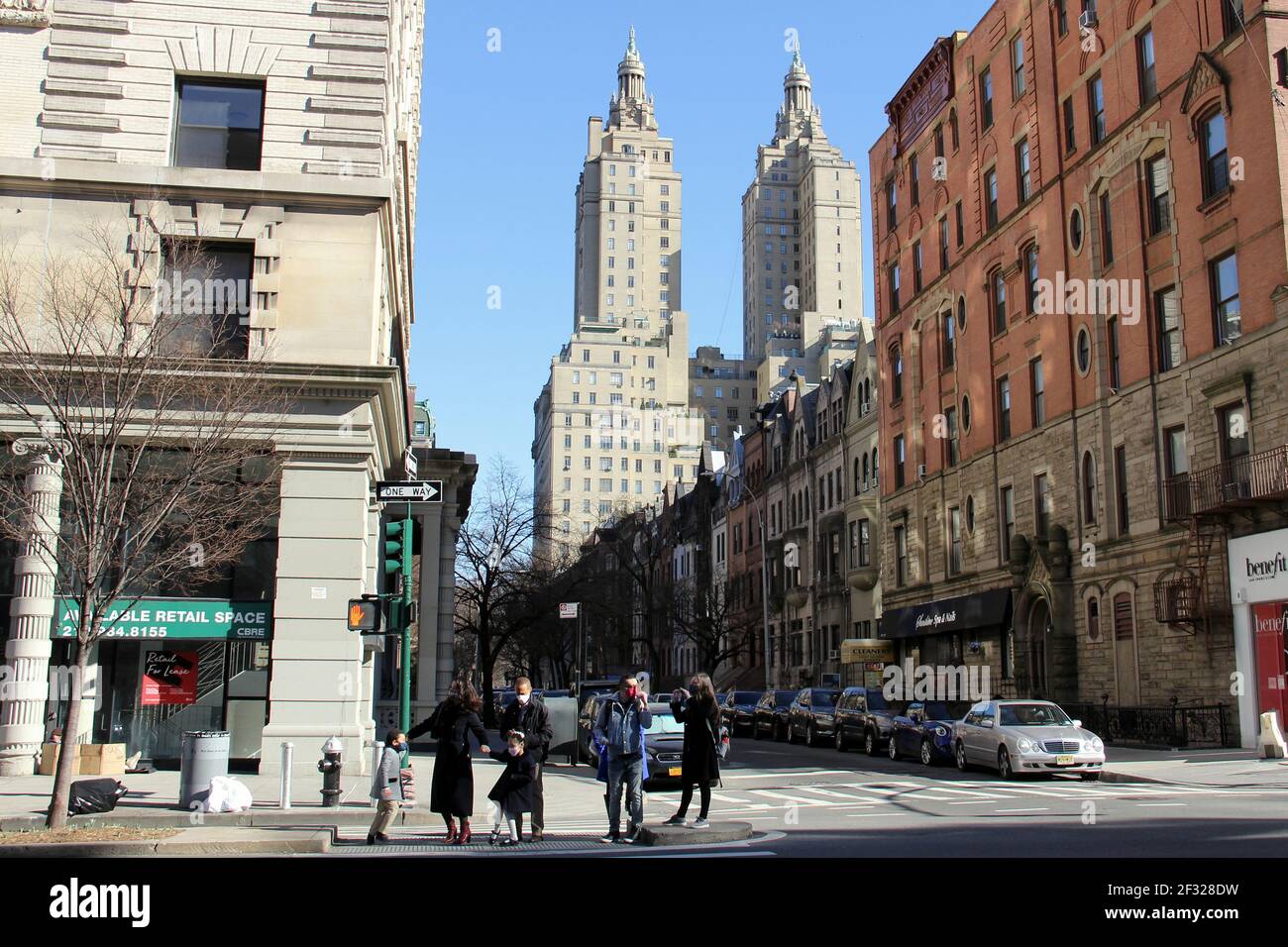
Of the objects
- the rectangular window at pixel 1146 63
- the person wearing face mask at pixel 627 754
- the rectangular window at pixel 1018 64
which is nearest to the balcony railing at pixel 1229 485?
the rectangular window at pixel 1146 63

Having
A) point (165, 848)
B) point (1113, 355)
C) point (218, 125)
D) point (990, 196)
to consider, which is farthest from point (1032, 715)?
point (990, 196)

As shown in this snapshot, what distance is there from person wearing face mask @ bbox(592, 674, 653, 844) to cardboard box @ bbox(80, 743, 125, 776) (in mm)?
11379

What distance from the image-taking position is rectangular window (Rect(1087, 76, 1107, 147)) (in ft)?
117

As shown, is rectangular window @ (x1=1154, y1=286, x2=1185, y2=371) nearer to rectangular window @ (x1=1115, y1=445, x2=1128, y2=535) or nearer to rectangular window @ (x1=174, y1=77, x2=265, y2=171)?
rectangular window @ (x1=1115, y1=445, x2=1128, y2=535)

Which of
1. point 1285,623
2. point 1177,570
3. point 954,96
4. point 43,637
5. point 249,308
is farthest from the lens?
point 954,96

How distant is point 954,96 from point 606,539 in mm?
38047

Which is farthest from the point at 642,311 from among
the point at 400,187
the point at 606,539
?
the point at 400,187

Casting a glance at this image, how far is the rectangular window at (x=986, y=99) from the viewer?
43062mm

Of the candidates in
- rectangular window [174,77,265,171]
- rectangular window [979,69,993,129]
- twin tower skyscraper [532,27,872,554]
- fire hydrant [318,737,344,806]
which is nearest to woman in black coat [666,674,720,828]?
fire hydrant [318,737,344,806]

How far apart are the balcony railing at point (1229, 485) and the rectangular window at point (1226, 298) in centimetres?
316

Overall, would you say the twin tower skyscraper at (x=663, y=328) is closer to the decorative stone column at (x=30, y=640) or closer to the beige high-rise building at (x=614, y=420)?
the beige high-rise building at (x=614, y=420)

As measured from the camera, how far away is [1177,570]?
30.1m

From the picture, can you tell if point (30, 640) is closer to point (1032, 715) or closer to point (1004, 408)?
point (1032, 715)

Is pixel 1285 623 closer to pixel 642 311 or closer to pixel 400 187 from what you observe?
pixel 400 187
